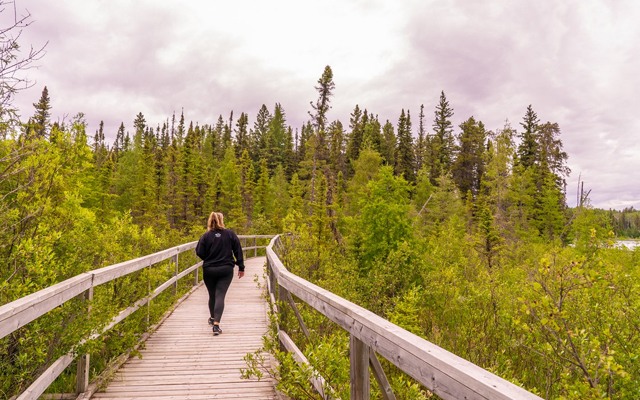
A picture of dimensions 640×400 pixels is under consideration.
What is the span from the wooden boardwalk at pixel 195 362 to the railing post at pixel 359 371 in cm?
195

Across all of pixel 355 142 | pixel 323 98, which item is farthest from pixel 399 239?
pixel 355 142

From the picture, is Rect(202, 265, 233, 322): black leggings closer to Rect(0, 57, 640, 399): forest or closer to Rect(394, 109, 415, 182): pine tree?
Rect(0, 57, 640, 399): forest

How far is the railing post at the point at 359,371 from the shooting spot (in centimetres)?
228

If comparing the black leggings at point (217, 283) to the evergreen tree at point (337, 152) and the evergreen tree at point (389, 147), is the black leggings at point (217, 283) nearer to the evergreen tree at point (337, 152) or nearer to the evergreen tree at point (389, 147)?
the evergreen tree at point (337, 152)

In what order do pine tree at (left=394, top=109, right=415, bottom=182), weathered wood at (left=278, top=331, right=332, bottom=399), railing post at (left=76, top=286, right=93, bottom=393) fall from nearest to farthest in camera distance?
1. weathered wood at (left=278, top=331, right=332, bottom=399)
2. railing post at (left=76, top=286, right=93, bottom=393)
3. pine tree at (left=394, top=109, right=415, bottom=182)

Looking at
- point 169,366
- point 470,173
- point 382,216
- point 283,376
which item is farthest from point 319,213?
point 470,173

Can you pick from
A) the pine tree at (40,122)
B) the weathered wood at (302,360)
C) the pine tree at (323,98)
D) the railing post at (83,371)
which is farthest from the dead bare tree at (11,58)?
the pine tree at (323,98)

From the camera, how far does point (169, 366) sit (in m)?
4.91

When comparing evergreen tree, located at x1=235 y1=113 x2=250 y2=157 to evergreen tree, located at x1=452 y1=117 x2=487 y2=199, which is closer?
evergreen tree, located at x1=452 y1=117 x2=487 y2=199

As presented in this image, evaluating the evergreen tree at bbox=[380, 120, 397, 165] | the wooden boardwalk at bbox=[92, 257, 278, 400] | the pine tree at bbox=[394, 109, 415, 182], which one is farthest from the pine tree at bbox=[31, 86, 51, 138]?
the evergreen tree at bbox=[380, 120, 397, 165]

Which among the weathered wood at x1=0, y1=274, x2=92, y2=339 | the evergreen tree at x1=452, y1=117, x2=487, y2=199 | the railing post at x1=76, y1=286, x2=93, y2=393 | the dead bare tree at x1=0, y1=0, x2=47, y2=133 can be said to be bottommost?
the railing post at x1=76, y1=286, x2=93, y2=393

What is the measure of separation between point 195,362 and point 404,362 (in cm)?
416

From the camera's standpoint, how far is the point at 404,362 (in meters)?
1.72

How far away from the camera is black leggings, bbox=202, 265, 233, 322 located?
6.52 meters
